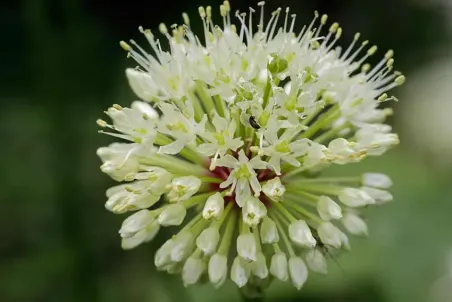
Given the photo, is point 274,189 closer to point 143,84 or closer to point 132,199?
point 132,199

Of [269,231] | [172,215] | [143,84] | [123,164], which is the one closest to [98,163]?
[143,84]

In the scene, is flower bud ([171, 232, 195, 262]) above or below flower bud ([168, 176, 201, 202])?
below

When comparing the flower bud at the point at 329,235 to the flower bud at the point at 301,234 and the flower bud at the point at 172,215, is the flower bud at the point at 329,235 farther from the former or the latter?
the flower bud at the point at 172,215

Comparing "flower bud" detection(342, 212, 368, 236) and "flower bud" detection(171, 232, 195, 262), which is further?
"flower bud" detection(342, 212, 368, 236)

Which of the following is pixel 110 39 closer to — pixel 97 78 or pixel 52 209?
pixel 97 78

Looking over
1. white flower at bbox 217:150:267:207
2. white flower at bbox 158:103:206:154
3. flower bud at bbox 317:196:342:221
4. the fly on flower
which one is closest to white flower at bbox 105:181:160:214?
the fly on flower

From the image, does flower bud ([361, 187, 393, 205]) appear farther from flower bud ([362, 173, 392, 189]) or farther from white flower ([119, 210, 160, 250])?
white flower ([119, 210, 160, 250])

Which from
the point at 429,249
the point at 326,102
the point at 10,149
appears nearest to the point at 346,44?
the point at 429,249

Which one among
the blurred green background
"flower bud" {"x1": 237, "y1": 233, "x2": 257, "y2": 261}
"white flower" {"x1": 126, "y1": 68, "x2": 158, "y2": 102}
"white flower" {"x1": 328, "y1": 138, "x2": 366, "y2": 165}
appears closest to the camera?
"flower bud" {"x1": 237, "y1": 233, "x2": 257, "y2": 261}
